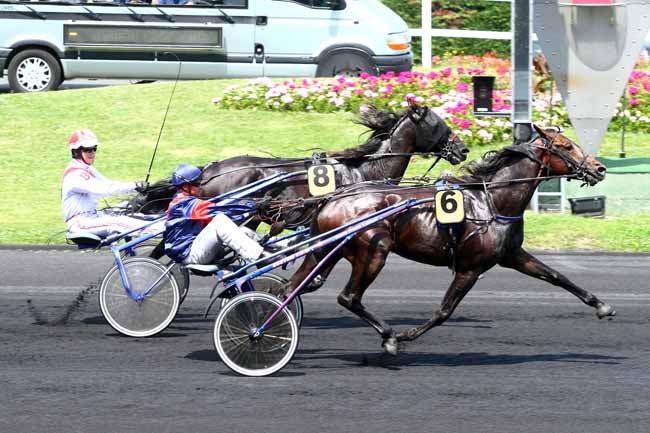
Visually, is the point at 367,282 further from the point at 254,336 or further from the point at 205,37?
the point at 205,37

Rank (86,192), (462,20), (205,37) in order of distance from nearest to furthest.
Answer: (86,192) → (205,37) → (462,20)

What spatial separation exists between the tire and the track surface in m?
8.03

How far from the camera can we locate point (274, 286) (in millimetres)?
8562

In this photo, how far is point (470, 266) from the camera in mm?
7824

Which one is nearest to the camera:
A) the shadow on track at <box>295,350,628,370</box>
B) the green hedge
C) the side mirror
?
the shadow on track at <box>295,350,628,370</box>

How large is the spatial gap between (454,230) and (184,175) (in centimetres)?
211

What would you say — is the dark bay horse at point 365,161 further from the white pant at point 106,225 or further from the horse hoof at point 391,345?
the horse hoof at point 391,345

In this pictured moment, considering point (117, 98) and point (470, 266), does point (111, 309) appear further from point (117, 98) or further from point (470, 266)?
point (117, 98)

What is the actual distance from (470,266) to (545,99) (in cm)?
949

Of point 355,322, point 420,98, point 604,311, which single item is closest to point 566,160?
point 604,311

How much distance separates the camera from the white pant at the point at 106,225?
8.91 meters

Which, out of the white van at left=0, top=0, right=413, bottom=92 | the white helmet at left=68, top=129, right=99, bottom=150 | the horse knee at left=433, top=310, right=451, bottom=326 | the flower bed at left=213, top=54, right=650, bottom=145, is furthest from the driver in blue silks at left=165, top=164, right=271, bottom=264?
the white van at left=0, top=0, right=413, bottom=92

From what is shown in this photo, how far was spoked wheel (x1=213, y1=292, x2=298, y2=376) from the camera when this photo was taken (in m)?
7.48

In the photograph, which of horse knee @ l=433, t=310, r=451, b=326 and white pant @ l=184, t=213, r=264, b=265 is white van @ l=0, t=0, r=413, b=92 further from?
horse knee @ l=433, t=310, r=451, b=326
